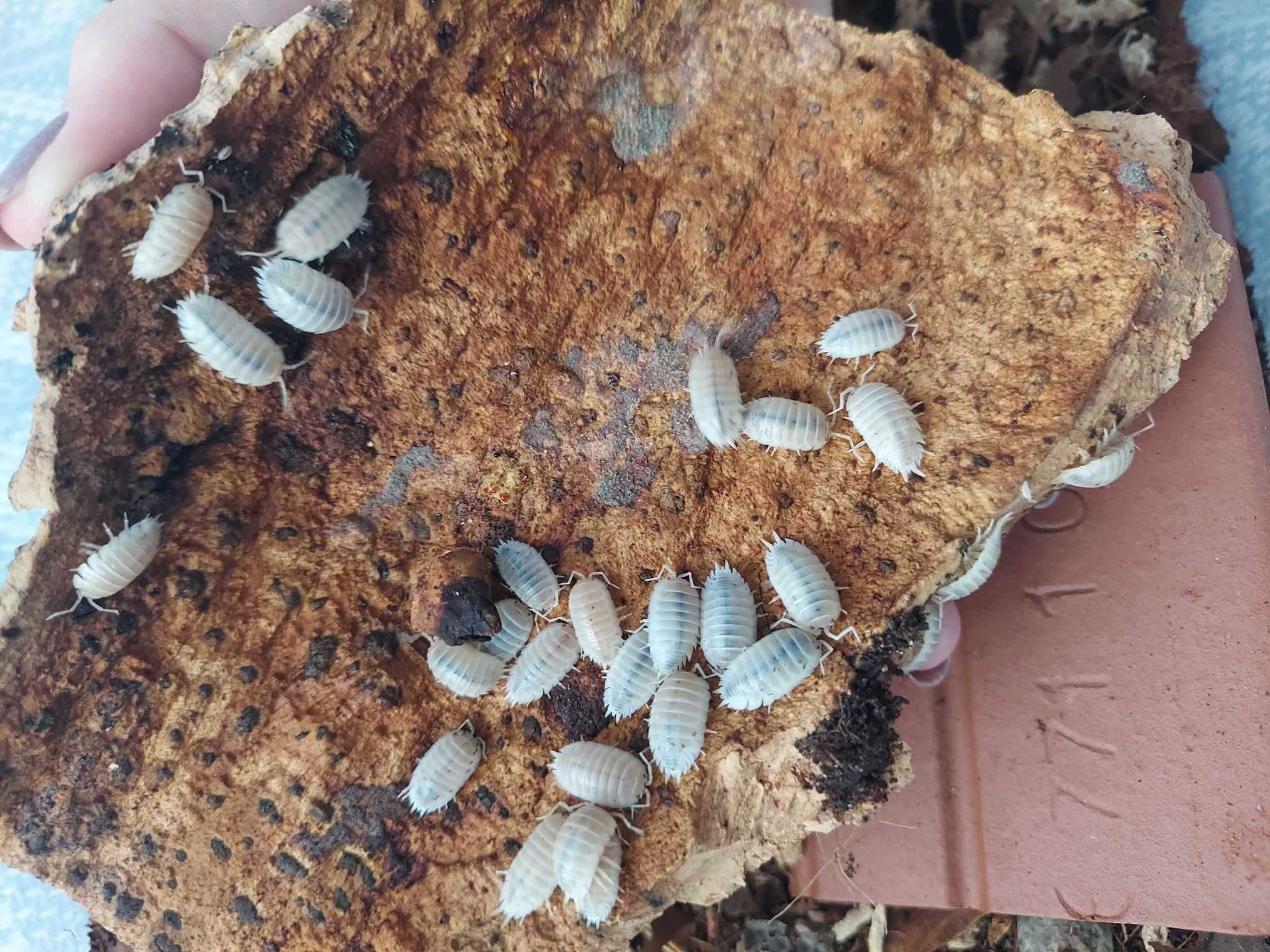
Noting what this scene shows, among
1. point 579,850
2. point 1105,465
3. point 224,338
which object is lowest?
point 579,850

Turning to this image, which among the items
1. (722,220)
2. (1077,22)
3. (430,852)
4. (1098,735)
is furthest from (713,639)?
(1077,22)

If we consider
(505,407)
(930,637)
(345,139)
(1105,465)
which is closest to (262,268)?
(345,139)

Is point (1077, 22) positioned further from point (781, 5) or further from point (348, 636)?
point (348, 636)

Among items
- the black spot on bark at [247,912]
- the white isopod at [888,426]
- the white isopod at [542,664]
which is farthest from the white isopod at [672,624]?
the black spot on bark at [247,912]

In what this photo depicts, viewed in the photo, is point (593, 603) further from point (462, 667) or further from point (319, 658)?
point (319, 658)

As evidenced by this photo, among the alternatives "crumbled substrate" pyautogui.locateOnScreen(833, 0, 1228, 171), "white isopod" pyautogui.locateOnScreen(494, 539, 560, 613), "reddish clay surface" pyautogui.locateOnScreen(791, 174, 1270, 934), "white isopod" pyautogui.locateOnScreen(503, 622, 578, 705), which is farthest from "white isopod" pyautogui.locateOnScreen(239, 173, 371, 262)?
"crumbled substrate" pyautogui.locateOnScreen(833, 0, 1228, 171)

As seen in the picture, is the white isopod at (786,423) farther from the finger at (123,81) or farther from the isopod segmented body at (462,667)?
the finger at (123,81)
